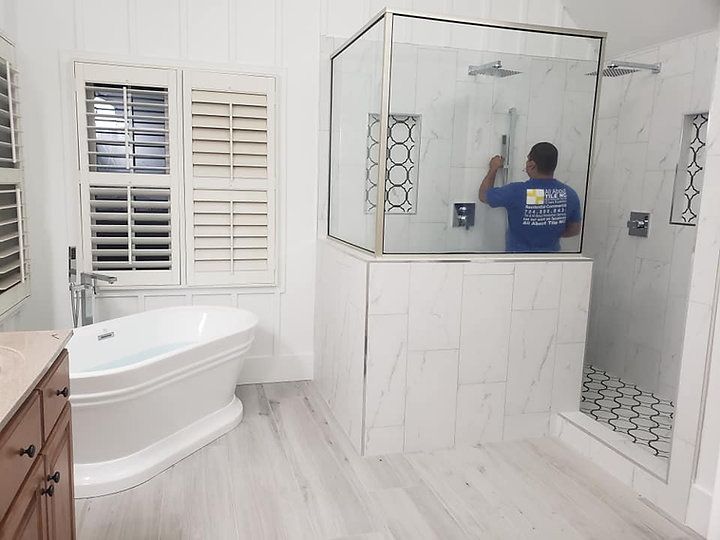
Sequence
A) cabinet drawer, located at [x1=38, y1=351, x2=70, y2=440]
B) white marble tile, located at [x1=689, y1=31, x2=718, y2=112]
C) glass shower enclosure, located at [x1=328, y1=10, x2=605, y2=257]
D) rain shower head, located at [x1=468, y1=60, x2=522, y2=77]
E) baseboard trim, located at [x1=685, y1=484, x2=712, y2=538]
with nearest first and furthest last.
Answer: cabinet drawer, located at [x1=38, y1=351, x2=70, y2=440] < baseboard trim, located at [x1=685, y1=484, x2=712, y2=538] < glass shower enclosure, located at [x1=328, y1=10, x2=605, y2=257] < rain shower head, located at [x1=468, y1=60, x2=522, y2=77] < white marble tile, located at [x1=689, y1=31, x2=718, y2=112]

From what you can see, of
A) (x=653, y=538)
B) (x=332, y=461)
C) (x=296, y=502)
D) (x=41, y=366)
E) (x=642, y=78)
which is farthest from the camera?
(x=642, y=78)

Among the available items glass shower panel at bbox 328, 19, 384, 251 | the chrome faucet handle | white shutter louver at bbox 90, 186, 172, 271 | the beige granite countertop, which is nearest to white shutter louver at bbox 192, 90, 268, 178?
white shutter louver at bbox 90, 186, 172, 271

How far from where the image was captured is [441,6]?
157 inches

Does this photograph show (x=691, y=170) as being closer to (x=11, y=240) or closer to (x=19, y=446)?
(x=19, y=446)

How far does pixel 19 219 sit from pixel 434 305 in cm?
222

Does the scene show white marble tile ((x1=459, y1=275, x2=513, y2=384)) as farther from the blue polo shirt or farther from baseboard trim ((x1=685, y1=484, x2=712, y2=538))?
baseboard trim ((x1=685, y1=484, x2=712, y2=538))

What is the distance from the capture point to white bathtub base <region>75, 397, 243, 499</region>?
8.46ft

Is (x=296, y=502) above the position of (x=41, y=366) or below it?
below

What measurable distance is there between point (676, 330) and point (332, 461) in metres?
2.25

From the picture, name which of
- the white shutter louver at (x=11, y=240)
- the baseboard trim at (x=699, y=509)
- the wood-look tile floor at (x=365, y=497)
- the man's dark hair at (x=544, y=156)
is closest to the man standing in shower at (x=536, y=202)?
the man's dark hair at (x=544, y=156)

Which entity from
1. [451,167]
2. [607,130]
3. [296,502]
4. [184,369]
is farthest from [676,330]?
[184,369]

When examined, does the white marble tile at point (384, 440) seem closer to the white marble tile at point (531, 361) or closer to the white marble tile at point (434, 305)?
the white marble tile at point (434, 305)

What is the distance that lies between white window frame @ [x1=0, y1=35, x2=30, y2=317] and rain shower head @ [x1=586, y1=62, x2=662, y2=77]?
128 inches

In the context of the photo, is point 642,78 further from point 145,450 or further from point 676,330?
point 145,450
